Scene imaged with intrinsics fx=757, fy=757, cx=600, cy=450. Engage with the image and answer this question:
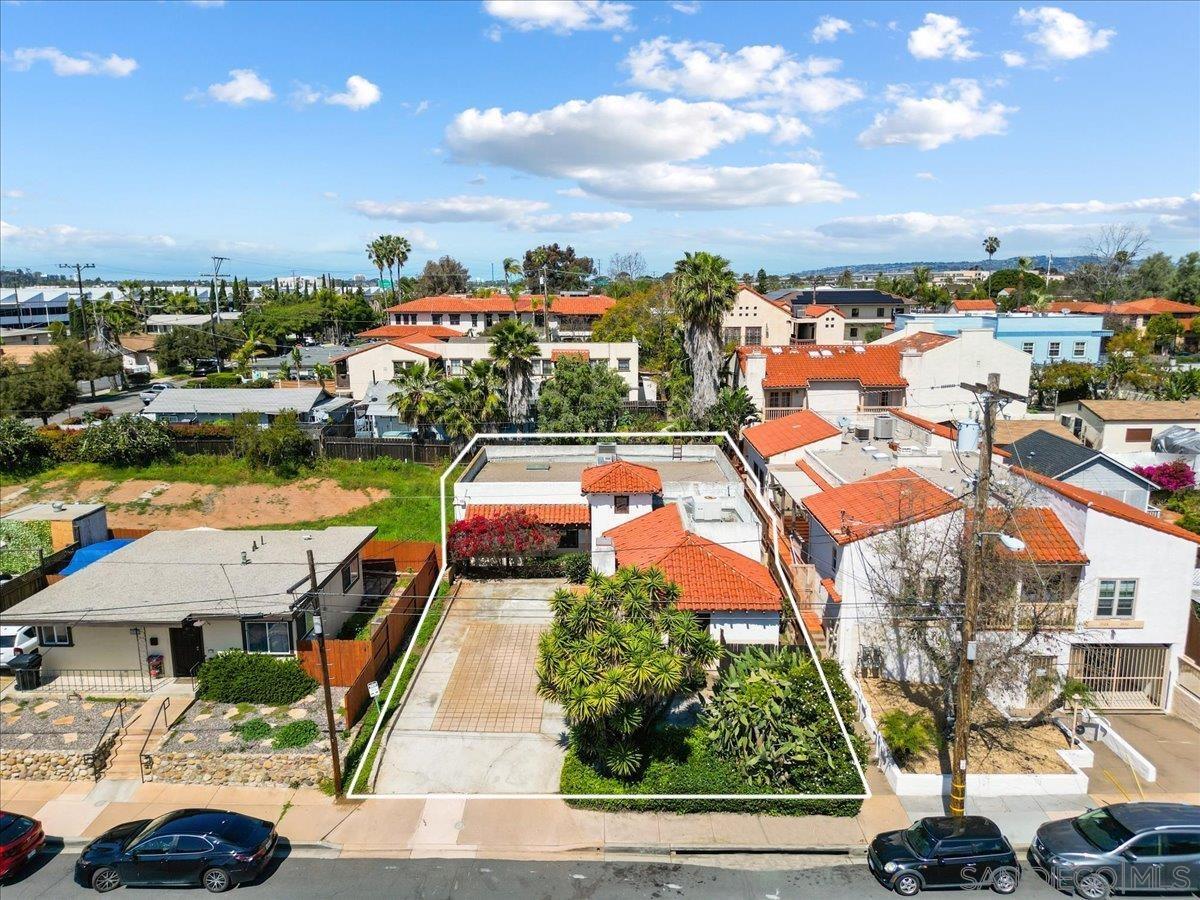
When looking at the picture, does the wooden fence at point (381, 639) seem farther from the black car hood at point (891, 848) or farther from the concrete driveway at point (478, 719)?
the black car hood at point (891, 848)

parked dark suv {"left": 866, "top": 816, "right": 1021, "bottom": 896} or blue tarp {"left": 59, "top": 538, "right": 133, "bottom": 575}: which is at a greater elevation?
blue tarp {"left": 59, "top": 538, "right": 133, "bottom": 575}

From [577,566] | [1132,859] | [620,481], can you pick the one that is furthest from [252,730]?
[1132,859]

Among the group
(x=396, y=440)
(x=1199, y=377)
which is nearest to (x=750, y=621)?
(x=396, y=440)

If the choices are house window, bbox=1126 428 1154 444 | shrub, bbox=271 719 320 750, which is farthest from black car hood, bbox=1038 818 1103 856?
house window, bbox=1126 428 1154 444

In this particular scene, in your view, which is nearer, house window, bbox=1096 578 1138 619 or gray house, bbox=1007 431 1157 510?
house window, bbox=1096 578 1138 619

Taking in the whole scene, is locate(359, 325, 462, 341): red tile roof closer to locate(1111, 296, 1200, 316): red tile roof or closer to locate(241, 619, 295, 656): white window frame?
locate(241, 619, 295, 656): white window frame

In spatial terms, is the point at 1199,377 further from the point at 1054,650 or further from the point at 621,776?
the point at 621,776

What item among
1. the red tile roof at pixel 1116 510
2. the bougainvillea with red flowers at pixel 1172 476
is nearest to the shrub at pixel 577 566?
the red tile roof at pixel 1116 510
